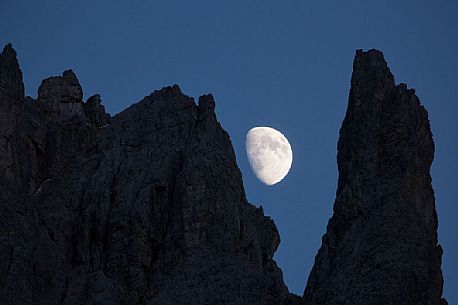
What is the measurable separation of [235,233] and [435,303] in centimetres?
2486

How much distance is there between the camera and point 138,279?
390 feet

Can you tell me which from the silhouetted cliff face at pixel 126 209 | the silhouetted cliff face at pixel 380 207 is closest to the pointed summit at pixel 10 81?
the silhouetted cliff face at pixel 126 209

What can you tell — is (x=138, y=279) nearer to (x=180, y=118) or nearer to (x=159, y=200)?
(x=159, y=200)

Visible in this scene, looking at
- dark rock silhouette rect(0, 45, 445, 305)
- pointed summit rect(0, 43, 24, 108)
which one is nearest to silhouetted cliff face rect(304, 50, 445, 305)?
dark rock silhouette rect(0, 45, 445, 305)

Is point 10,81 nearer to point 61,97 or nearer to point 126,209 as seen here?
point 61,97

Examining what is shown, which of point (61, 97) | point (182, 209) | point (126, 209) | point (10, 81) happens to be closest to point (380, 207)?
point (182, 209)

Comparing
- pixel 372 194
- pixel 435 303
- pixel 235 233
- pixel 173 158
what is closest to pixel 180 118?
pixel 173 158

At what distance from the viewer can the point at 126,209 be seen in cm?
12431

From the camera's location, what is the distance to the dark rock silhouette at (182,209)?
109m

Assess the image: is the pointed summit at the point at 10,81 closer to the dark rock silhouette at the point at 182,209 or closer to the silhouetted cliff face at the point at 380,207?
the dark rock silhouette at the point at 182,209

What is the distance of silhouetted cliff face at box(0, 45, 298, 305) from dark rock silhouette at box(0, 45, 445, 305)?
0.49 ft

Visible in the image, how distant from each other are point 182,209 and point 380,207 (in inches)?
819

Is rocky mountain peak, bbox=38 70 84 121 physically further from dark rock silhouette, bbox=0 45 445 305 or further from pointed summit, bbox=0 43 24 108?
pointed summit, bbox=0 43 24 108

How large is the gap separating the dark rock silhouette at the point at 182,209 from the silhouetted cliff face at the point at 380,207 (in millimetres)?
129
